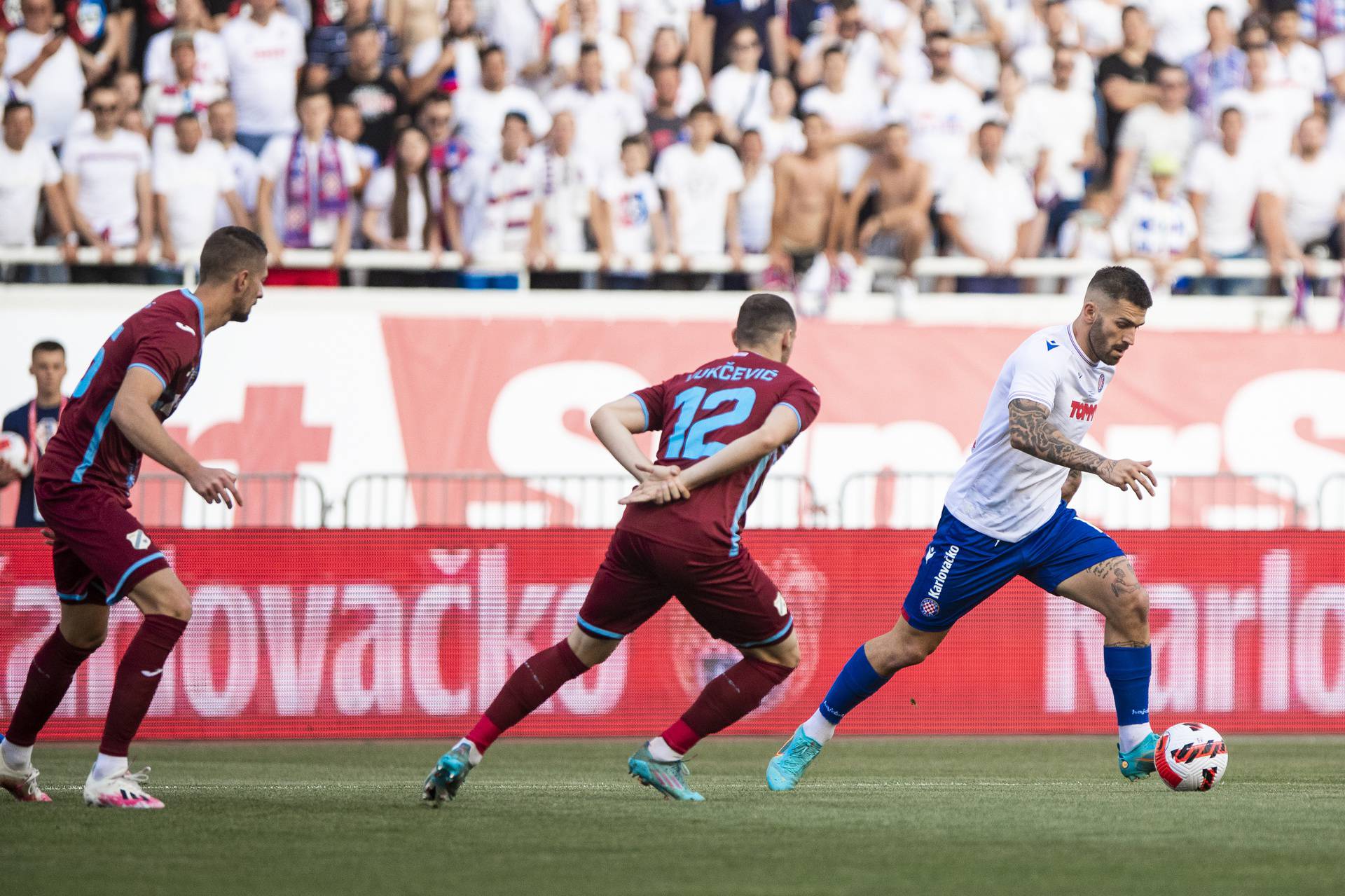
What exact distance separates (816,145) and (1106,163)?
10.4 ft

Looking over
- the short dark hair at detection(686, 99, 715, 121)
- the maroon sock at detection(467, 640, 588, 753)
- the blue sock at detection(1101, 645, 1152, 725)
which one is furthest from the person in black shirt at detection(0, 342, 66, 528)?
the blue sock at detection(1101, 645, 1152, 725)

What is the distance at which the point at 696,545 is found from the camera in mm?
7328

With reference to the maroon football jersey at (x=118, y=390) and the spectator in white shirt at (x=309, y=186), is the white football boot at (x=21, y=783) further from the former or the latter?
the spectator in white shirt at (x=309, y=186)

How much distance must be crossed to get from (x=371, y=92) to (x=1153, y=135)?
7607 millimetres

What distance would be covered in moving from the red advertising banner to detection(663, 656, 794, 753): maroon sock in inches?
181

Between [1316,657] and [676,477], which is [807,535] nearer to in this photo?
[1316,657]

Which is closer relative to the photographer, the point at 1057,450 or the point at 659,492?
the point at 659,492

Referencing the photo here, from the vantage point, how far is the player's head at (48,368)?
1195cm

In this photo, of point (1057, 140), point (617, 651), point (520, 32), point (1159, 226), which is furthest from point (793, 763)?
point (520, 32)

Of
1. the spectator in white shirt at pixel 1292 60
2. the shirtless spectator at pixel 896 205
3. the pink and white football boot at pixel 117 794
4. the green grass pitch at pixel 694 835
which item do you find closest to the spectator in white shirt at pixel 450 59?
the shirtless spectator at pixel 896 205

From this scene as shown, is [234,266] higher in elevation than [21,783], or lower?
higher

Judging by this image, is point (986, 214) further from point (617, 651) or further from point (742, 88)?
point (617, 651)

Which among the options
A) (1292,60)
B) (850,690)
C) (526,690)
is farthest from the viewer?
(1292,60)

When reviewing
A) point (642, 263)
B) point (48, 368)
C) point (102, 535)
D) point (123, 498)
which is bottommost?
point (102, 535)
